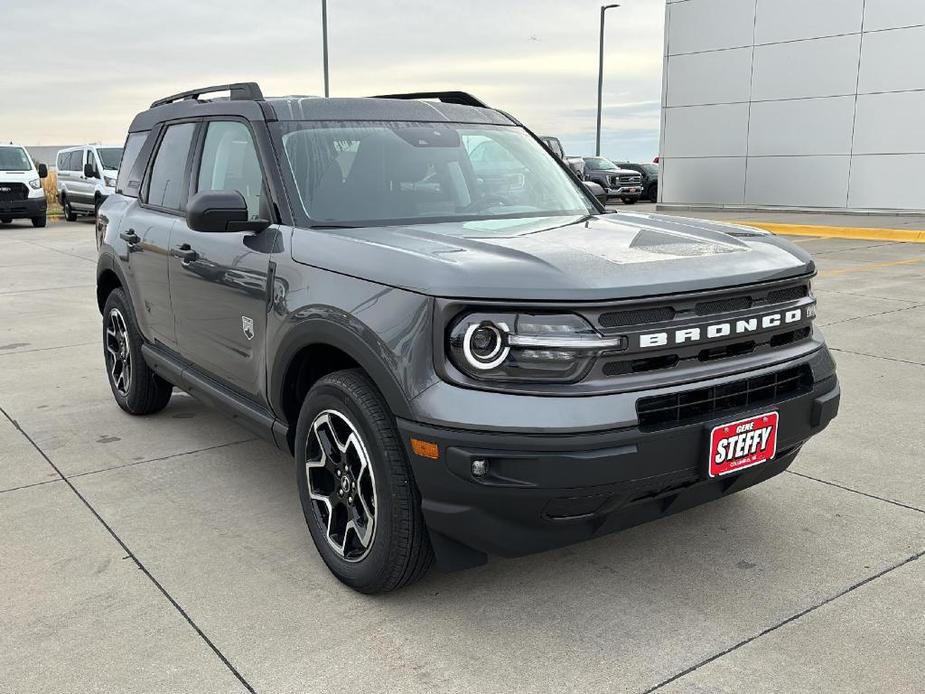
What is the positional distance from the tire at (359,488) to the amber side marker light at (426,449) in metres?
0.14

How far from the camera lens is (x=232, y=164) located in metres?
4.03

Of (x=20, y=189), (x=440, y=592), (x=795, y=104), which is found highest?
(x=795, y=104)

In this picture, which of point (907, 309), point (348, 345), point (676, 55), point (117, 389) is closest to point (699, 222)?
point (348, 345)

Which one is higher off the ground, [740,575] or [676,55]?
[676,55]

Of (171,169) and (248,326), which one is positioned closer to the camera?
(248,326)

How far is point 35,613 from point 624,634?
202 cm

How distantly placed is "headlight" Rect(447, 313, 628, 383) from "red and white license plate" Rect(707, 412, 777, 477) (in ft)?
1.53

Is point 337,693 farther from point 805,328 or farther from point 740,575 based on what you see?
point 805,328

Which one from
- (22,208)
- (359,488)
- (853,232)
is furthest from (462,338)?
(22,208)

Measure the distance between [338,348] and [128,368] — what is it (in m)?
2.77

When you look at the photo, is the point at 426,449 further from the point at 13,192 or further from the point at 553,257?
the point at 13,192

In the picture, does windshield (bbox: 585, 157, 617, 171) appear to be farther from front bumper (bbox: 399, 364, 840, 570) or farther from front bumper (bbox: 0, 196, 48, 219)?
front bumper (bbox: 399, 364, 840, 570)

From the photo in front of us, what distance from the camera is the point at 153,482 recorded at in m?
4.28

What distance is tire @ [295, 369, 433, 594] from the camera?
282 centimetres
